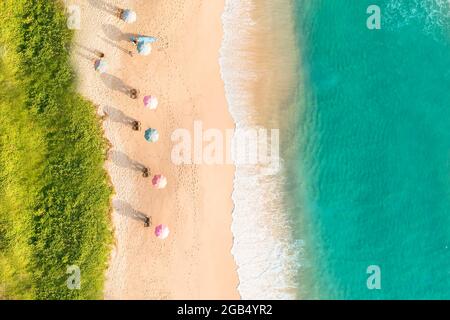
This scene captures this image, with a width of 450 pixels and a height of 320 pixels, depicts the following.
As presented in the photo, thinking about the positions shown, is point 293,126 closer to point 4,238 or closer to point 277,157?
point 277,157

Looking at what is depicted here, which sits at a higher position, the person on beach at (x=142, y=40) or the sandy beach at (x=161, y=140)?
the person on beach at (x=142, y=40)

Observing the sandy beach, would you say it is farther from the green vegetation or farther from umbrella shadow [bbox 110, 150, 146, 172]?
the green vegetation

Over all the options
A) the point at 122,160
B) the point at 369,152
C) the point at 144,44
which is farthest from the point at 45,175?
→ the point at 369,152

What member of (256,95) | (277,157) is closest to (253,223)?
(277,157)

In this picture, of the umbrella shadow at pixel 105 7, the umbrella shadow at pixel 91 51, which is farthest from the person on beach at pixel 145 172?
the umbrella shadow at pixel 105 7

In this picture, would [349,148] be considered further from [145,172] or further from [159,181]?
[145,172]

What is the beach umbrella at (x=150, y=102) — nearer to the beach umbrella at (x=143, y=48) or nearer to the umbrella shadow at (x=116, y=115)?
the umbrella shadow at (x=116, y=115)
